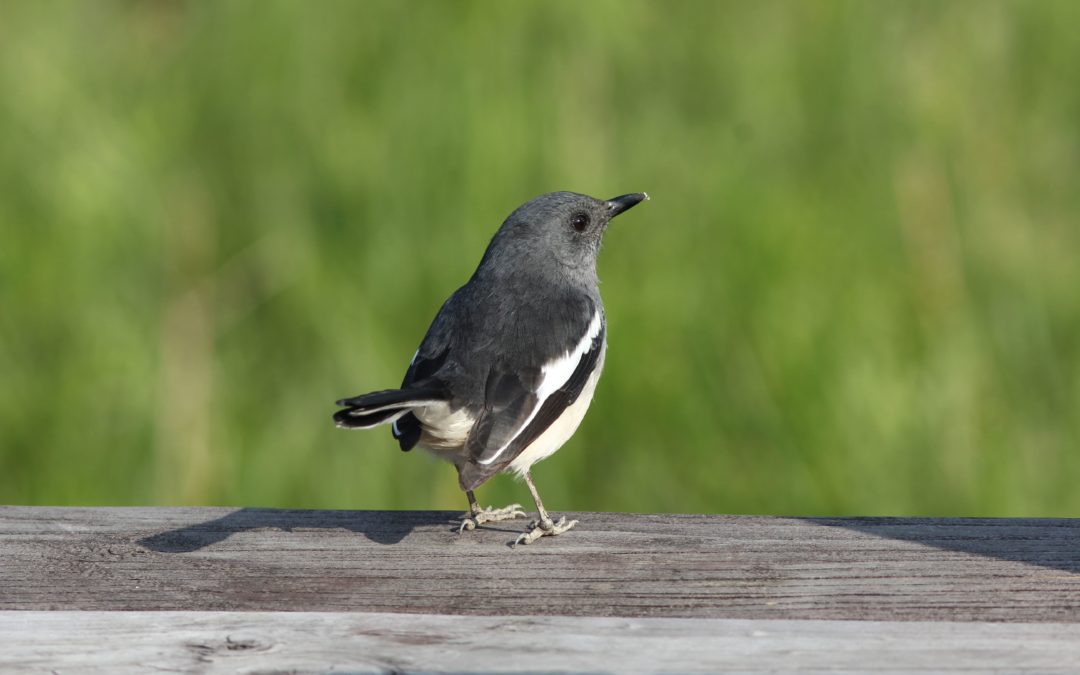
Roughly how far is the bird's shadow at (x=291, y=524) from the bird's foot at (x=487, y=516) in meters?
0.04

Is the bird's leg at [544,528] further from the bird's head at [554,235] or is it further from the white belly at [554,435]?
the bird's head at [554,235]

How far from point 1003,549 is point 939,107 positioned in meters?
3.55

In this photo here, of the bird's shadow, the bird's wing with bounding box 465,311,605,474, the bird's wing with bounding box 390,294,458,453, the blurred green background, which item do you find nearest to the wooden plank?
the bird's shadow

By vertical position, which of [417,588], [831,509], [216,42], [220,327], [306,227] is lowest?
[831,509]

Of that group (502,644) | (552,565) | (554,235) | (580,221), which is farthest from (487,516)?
(580,221)

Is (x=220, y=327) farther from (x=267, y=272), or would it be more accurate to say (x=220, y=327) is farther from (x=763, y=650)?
(x=763, y=650)

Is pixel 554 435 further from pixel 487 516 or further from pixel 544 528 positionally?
pixel 544 528

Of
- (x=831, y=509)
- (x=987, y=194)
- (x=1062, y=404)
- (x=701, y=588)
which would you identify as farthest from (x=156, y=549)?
(x=987, y=194)

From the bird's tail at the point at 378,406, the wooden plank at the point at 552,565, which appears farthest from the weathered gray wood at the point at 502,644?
the bird's tail at the point at 378,406

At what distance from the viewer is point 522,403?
3.51 metres

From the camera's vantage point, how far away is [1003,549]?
2869 mm

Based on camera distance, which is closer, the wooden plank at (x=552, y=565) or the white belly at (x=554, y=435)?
A: the wooden plank at (x=552, y=565)

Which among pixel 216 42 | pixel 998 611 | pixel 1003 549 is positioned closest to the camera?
pixel 998 611

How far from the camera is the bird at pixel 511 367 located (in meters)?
3.31
